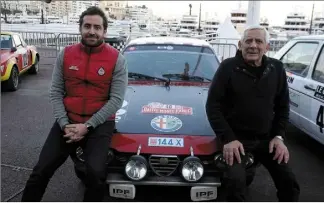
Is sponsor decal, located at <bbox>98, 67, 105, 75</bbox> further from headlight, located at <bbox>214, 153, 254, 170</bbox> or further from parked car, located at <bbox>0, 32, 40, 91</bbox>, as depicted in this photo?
parked car, located at <bbox>0, 32, 40, 91</bbox>

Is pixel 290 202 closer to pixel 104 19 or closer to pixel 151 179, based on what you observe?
pixel 151 179

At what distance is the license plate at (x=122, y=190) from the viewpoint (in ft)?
9.89

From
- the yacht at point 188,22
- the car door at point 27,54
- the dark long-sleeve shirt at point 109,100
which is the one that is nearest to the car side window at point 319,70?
the dark long-sleeve shirt at point 109,100

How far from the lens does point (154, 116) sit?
3432 mm

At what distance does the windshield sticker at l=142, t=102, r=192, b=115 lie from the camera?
352 cm

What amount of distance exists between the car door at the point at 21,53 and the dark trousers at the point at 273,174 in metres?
7.71

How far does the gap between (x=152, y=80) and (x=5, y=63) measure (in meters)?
5.31

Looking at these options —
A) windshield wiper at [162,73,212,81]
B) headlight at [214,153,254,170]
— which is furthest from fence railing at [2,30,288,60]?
headlight at [214,153,254,170]

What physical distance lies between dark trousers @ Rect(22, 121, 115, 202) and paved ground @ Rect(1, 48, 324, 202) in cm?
71

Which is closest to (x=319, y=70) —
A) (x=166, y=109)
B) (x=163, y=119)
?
(x=166, y=109)

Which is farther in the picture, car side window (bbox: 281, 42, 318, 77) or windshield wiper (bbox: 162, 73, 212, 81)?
car side window (bbox: 281, 42, 318, 77)

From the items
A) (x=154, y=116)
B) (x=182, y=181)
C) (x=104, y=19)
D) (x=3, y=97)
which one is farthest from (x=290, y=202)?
(x=3, y=97)

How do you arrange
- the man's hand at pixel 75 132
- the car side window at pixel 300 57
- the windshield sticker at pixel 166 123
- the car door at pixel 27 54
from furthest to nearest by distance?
the car door at pixel 27 54 < the car side window at pixel 300 57 < the windshield sticker at pixel 166 123 < the man's hand at pixel 75 132

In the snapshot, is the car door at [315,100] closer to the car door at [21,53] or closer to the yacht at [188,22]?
the car door at [21,53]
